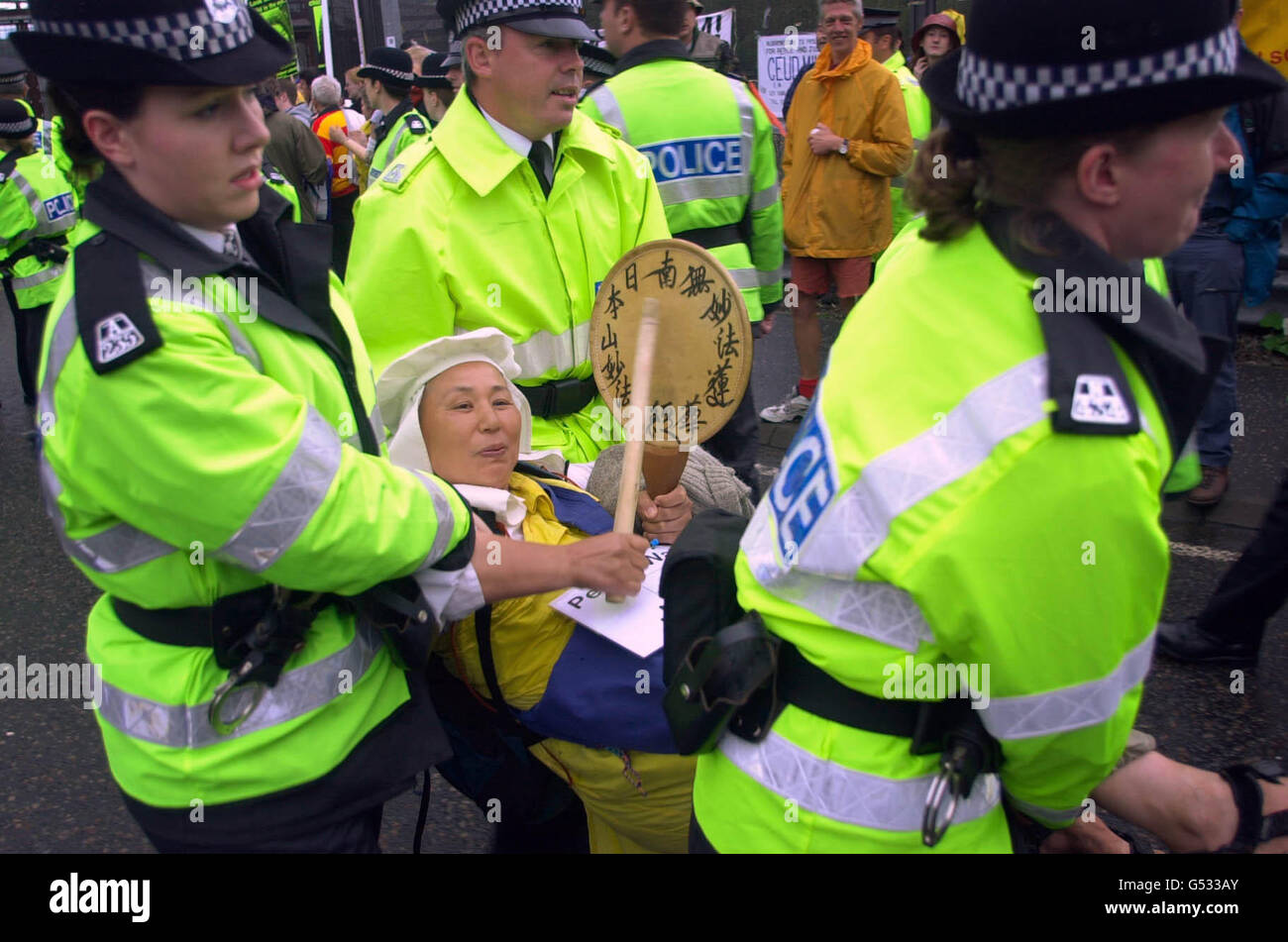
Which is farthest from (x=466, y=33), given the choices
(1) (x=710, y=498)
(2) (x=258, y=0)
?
(2) (x=258, y=0)

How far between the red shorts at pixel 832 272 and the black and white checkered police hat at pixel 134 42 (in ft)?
16.3

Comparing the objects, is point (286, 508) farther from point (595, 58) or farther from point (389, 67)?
point (389, 67)

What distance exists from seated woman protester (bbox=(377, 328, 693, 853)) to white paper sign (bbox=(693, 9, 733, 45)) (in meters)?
7.87

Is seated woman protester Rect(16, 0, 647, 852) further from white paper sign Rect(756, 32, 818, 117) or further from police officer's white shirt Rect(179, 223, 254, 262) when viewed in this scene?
white paper sign Rect(756, 32, 818, 117)

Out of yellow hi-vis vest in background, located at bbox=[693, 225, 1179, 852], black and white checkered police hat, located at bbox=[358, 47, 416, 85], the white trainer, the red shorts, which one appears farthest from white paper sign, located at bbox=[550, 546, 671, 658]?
black and white checkered police hat, located at bbox=[358, 47, 416, 85]

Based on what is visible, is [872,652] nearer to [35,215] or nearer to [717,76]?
[717,76]

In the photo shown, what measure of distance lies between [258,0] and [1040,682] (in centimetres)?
1340

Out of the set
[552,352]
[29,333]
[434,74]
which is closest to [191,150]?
[552,352]

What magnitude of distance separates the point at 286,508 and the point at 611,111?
110 inches

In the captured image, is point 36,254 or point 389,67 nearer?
point 36,254

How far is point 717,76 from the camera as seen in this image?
12.6 ft

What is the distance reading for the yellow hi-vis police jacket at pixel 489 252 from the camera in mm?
2494

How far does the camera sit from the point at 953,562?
1089 mm

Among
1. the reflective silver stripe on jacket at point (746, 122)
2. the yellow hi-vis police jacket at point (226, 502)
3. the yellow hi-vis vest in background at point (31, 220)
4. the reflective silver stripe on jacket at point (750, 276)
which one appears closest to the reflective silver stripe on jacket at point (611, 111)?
the reflective silver stripe on jacket at point (746, 122)
